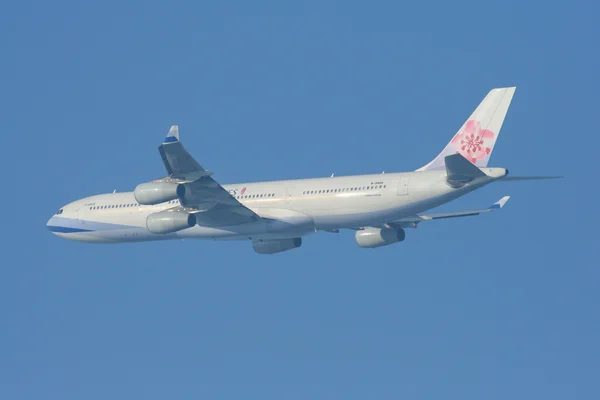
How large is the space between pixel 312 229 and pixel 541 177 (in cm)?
1088

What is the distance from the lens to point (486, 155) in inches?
2028

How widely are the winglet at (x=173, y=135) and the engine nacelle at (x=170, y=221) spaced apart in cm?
472

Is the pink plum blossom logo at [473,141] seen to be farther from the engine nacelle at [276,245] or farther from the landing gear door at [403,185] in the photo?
the engine nacelle at [276,245]

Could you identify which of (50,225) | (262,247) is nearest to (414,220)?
(262,247)

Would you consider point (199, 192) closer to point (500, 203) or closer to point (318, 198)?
point (318, 198)

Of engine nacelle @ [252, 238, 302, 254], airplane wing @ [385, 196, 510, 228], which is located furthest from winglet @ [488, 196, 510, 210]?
engine nacelle @ [252, 238, 302, 254]

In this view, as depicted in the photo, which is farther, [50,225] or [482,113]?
[50,225]

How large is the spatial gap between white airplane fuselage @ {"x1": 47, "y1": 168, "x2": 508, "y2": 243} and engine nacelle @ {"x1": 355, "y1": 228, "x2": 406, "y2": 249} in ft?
13.5

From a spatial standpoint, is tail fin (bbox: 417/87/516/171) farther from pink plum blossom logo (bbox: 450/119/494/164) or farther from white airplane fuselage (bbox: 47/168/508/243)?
white airplane fuselage (bbox: 47/168/508/243)

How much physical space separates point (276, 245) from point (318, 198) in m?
5.55

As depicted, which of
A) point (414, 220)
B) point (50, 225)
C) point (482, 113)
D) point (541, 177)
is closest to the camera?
point (541, 177)

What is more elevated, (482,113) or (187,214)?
(482,113)

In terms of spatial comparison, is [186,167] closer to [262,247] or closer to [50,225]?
[262,247]

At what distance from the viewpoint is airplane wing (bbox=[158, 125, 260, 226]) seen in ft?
160
